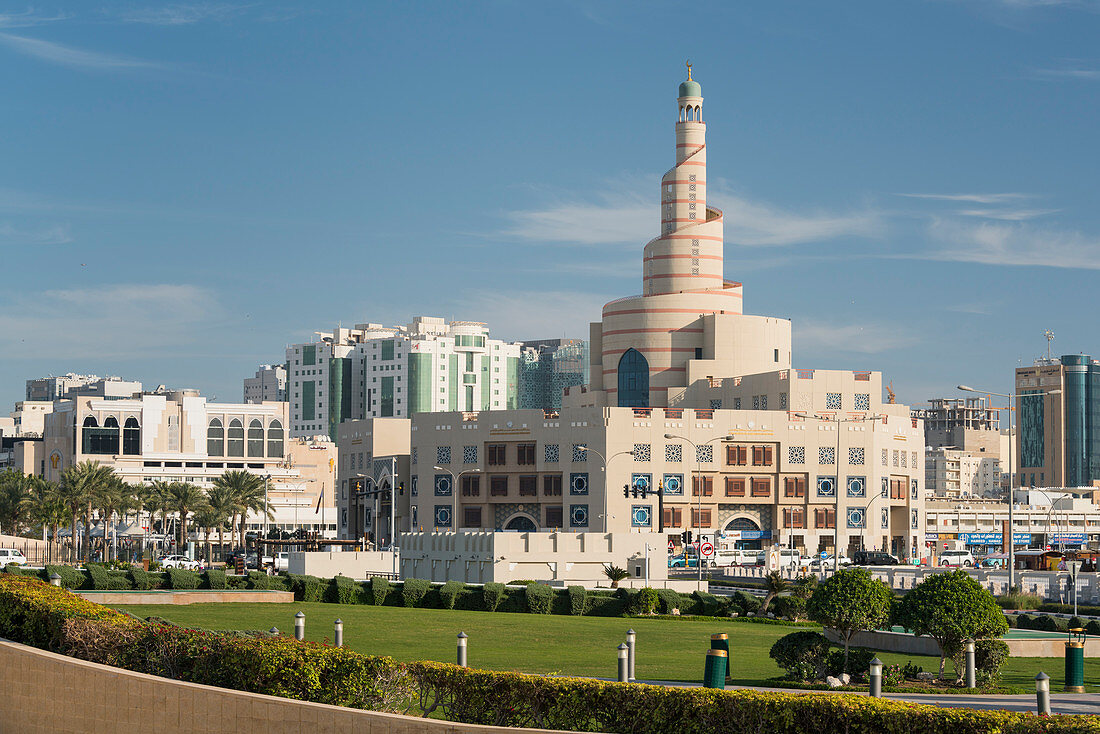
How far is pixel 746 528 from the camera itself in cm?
10962

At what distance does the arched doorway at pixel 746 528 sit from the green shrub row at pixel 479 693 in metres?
90.6

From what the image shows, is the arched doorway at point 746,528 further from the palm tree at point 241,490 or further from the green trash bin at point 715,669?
the green trash bin at point 715,669

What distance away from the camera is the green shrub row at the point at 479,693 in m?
15.6

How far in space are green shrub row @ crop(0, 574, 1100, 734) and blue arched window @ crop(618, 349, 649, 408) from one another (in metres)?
101

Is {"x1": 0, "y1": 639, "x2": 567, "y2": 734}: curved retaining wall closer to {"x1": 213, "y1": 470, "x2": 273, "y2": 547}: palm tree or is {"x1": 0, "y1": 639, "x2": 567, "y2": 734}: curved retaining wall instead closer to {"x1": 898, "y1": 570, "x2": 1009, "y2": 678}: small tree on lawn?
{"x1": 898, "y1": 570, "x2": 1009, "y2": 678}: small tree on lawn

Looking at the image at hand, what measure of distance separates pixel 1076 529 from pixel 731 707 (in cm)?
16357

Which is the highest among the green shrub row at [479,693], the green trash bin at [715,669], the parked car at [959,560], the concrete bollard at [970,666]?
the green shrub row at [479,693]

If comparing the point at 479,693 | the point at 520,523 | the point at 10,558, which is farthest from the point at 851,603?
the point at 520,523

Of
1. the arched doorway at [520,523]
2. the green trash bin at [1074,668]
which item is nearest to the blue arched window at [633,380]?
the arched doorway at [520,523]

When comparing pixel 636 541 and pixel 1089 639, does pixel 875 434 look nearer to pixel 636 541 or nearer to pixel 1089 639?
pixel 636 541

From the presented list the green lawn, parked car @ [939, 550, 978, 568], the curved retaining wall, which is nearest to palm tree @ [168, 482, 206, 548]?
parked car @ [939, 550, 978, 568]

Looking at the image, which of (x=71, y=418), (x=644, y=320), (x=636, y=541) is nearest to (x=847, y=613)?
(x=636, y=541)

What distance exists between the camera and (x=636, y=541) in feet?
227

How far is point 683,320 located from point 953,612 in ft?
310
